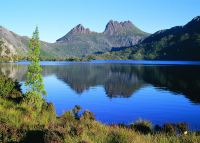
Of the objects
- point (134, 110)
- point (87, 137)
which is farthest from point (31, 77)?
point (134, 110)

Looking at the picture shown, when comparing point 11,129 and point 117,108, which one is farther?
point 117,108

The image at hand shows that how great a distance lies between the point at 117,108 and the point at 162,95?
1026 inches

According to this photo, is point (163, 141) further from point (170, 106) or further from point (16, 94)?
point (170, 106)

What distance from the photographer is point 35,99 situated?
124 ft

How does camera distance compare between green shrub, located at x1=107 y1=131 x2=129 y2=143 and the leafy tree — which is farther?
the leafy tree

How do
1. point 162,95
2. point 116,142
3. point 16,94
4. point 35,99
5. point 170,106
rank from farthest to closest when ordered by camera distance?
1. point 162,95
2. point 170,106
3. point 16,94
4. point 35,99
5. point 116,142

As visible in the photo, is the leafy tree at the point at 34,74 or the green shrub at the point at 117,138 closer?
the green shrub at the point at 117,138

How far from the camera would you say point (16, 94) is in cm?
4372

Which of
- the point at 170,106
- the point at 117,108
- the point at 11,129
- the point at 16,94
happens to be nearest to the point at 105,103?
the point at 117,108

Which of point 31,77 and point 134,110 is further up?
point 31,77

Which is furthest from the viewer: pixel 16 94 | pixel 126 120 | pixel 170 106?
pixel 170 106

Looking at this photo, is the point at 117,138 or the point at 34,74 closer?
the point at 117,138

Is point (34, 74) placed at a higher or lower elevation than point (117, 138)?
higher

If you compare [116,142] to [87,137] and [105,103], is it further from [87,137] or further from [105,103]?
[105,103]
